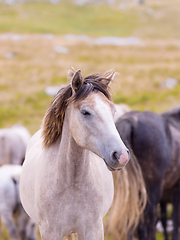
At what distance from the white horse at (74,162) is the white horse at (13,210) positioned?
5.44 ft

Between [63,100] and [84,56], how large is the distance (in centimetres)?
2130

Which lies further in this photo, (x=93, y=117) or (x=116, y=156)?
(x=93, y=117)

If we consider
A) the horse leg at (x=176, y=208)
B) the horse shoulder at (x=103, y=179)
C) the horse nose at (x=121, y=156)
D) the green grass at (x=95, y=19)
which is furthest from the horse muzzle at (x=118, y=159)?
the green grass at (x=95, y=19)

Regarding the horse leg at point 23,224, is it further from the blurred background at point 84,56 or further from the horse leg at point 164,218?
the horse leg at point 164,218

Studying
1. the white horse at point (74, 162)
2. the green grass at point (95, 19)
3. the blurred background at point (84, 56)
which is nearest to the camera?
the white horse at point (74, 162)

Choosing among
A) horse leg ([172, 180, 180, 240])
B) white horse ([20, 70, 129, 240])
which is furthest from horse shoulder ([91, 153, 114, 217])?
horse leg ([172, 180, 180, 240])

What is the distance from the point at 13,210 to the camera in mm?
4020

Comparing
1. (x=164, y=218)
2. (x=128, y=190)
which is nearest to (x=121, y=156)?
(x=128, y=190)

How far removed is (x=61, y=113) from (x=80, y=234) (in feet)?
3.28

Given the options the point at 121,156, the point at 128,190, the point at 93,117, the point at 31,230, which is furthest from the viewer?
the point at 31,230

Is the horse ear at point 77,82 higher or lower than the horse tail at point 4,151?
higher

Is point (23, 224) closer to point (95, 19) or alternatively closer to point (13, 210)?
point (13, 210)

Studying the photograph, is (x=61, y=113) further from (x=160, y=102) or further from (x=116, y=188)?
(x=160, y=102)

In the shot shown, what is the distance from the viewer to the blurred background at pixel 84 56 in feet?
40.6
